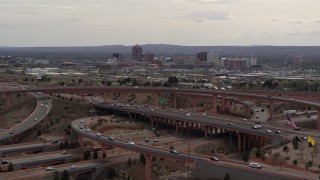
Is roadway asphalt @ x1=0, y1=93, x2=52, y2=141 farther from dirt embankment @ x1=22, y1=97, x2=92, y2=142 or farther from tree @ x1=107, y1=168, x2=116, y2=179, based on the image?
tree @ x1=107, y1=168, x2=116, y2=179

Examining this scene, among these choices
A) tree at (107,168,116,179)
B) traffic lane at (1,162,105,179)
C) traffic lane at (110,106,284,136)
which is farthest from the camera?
traffic lane at (110,106,284,136)

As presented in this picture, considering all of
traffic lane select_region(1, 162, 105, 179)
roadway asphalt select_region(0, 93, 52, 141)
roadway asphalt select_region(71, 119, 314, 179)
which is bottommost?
traffic lane select_region(1, 162, 105, 179)

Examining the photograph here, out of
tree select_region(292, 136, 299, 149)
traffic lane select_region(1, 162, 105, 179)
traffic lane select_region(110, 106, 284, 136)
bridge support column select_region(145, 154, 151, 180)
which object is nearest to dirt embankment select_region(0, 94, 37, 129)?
traffic lane select_region(110, 106, 284, 136)

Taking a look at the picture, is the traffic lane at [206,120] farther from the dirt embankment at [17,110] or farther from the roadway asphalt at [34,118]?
the dirt embankment at [17,110]

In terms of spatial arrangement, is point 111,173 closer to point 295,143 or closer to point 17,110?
point 295,143

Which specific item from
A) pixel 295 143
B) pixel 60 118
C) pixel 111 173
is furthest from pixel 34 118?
pixel 295 143
